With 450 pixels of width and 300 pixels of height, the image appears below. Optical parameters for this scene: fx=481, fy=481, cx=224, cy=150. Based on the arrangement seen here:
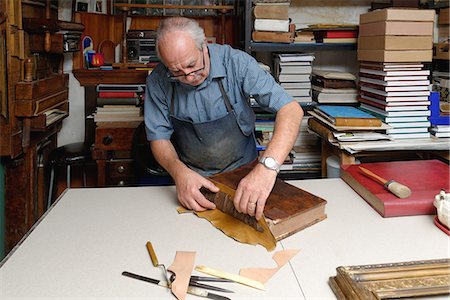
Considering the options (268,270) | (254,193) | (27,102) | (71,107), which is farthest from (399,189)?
(71,107)

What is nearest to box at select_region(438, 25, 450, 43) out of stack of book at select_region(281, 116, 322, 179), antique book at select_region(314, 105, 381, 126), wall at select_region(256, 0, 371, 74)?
wall at select_region(256, 0, 371, 74)

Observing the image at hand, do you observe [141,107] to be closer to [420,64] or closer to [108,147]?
[108,147]

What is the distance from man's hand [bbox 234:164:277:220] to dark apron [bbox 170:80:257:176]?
64 centimetres

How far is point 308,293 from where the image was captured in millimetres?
1100

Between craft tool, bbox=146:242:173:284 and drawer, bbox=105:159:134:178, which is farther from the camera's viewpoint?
drawer, bbox=105:159:134:178

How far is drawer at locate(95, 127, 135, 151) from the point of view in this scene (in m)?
3.09

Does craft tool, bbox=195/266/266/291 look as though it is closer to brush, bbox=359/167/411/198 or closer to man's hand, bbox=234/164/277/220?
man's hand, bbox=234/164/277/220

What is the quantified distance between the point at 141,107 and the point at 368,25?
153cm

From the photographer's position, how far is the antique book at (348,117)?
263 cm

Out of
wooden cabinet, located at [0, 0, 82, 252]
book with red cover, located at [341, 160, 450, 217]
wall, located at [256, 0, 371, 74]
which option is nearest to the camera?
book with red cover, located at [341, 160, 450, 217]

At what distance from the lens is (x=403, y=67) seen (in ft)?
8.83

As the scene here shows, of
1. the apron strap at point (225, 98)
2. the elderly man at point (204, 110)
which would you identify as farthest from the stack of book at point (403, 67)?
the apron strap at point (225, 98)

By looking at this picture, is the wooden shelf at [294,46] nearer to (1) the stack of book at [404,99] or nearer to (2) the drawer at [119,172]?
(1) the stack of book at [404,99]

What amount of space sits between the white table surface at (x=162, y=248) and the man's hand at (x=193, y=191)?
2.1 inches
